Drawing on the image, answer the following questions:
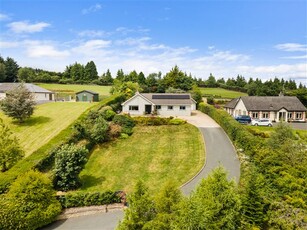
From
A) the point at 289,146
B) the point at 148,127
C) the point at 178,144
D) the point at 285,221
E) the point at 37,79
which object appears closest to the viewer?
the point at 285,221

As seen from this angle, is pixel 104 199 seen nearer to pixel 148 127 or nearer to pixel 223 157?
pixel 223 157

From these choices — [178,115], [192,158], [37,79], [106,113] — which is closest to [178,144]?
[192,158]

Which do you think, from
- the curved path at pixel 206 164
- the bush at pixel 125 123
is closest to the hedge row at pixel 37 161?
the curved path at pixel 206 164

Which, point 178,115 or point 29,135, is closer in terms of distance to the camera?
point 29,135

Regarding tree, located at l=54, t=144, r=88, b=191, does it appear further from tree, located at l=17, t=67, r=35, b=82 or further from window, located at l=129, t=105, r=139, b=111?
tree, located at l=17, t=67, r=35, b=82

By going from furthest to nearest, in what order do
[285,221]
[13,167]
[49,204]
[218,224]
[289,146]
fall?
1. [289,146]
2. [13,167]
3. [49,204]
4. [285,221]
5. [218,224]

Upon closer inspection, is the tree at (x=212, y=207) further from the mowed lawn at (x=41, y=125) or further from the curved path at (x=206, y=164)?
the mowed lawn at (x=41, y=125)

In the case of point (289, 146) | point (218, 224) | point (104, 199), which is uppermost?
point (289, 146)
